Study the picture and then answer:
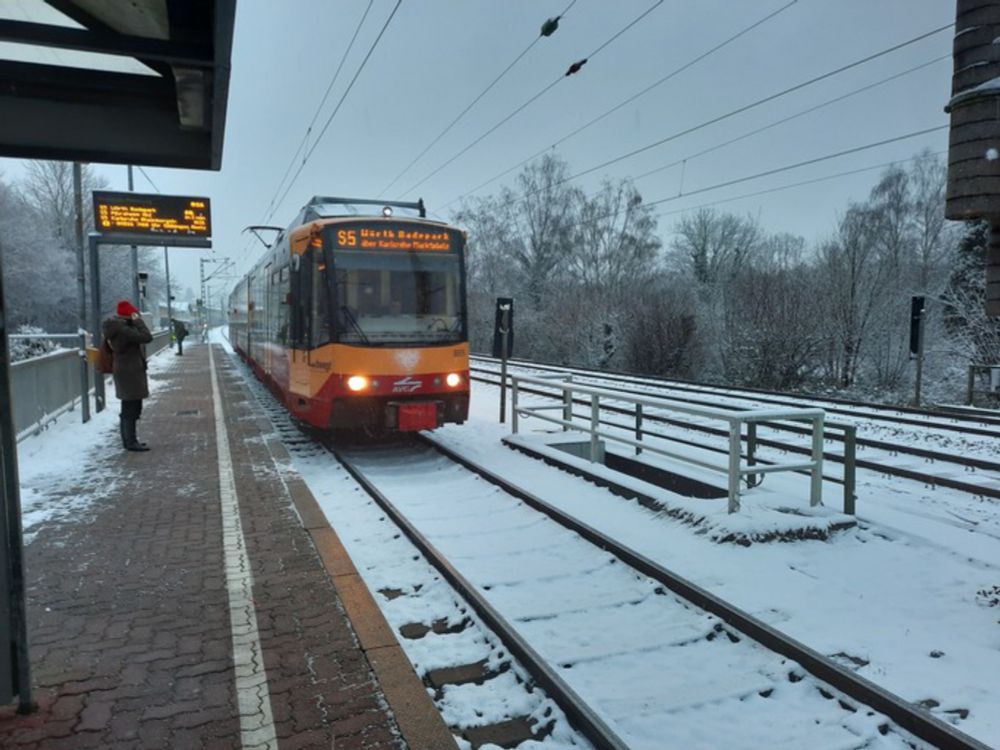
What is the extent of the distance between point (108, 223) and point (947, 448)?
16.2 m

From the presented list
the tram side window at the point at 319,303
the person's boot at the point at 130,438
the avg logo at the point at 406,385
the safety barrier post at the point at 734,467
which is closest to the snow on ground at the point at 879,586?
the safety barrier post at the point at 734,467

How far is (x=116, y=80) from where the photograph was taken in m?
4.04

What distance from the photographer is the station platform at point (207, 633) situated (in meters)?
3.11

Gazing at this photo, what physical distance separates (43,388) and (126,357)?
214 centimetres

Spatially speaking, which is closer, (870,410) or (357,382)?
(357,382)

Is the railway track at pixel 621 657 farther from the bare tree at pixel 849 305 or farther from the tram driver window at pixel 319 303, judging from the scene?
the bare tree at pixel 849 305

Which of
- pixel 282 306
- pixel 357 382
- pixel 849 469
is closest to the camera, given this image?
pixel 849 469

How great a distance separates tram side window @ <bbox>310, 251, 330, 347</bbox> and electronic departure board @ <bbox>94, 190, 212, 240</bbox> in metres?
8.16

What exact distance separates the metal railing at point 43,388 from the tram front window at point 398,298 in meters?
3.97

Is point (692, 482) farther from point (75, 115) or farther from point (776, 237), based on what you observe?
point (776, 237)

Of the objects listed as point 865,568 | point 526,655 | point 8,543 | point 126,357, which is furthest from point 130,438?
point 865,568

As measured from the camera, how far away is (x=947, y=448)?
10.5m

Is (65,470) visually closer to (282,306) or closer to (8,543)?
(282,306)

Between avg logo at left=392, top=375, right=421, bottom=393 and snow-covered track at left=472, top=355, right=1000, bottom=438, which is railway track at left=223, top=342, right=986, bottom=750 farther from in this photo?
snow-covered track at left=472, top=355, right=1000, bottom=438
